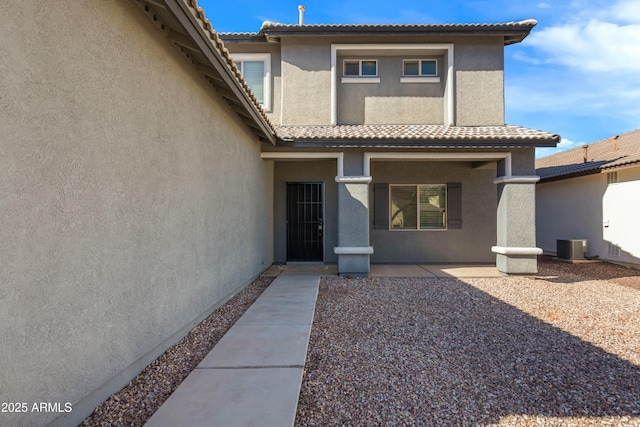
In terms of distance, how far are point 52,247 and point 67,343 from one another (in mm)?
751

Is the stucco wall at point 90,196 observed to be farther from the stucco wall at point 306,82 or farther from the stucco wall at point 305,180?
the stucco wall at point 306,82

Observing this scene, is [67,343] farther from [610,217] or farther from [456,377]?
[610,217]

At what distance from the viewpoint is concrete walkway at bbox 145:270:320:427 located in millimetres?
2686

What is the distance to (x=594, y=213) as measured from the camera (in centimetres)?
1195

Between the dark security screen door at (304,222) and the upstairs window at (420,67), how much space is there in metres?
4.86

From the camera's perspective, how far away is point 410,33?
1027 cm

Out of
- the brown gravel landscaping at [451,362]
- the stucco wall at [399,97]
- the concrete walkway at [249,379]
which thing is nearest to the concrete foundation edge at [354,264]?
the brown gravel landscaping at [451,362]

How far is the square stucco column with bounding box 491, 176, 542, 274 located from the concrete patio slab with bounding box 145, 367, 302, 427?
7.48m

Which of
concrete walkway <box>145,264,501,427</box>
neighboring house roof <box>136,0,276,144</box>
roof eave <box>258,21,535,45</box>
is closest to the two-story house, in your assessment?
roof eave <box>258,21,535,45</box>

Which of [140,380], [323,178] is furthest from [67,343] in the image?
[323,178]

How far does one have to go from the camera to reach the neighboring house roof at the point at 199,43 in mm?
3551

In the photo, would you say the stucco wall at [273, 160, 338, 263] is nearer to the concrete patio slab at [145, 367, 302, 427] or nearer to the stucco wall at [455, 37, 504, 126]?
the stucco wall at [455, 37, 504, 126]

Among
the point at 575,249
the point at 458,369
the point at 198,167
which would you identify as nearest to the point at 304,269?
the point at 198,167

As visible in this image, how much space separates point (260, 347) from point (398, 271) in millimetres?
6321
